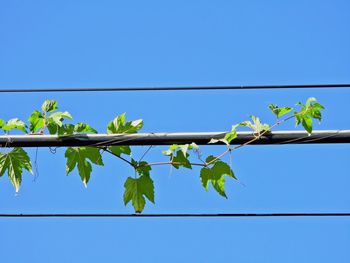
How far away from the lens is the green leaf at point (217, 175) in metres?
2.24

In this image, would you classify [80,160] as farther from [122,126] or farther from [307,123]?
[307,123]

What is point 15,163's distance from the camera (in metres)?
2.25

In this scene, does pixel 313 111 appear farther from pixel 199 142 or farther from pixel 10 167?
pixel 10 167

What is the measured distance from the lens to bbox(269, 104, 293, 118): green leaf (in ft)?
7.50

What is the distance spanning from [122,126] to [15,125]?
404 mm

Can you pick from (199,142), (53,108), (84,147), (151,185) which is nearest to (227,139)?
(199,142)

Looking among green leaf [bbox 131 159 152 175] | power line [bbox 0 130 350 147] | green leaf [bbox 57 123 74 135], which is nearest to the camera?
power line [bbox 0 130 350 147]

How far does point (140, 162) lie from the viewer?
2326 mm

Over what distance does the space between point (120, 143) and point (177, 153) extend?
22cm

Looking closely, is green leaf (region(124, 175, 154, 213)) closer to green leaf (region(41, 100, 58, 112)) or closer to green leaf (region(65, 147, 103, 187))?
green leaf (region(65, 147, 103, 187))

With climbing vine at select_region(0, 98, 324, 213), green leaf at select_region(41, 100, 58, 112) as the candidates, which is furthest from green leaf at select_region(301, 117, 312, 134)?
green leaf at select_region(41, 100, 58, 112)

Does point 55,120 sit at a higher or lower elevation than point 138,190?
higher

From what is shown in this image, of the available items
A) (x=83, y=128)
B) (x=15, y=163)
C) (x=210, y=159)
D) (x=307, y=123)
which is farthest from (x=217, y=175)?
(x=15, y=163)

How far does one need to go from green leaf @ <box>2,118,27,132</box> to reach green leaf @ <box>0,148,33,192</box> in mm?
91
